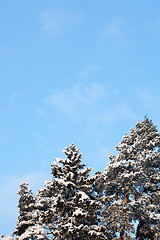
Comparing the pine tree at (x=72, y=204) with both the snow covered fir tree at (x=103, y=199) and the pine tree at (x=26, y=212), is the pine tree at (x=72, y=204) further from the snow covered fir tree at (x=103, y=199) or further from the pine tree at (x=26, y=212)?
the pine tree at (x=26, y=212)

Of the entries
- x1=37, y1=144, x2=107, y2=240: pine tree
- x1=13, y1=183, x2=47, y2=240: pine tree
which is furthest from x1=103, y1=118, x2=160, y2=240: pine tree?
x1=13, y1=183, x2=47, y2=240: pine tree

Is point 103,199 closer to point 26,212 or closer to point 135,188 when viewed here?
point 135,188

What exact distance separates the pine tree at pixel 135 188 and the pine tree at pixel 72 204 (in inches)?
147

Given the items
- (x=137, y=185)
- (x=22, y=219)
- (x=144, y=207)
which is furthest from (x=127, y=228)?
(x=22, y=219)

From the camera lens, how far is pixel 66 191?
1900cm

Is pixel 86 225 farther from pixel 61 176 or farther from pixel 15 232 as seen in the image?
pixel 15 232

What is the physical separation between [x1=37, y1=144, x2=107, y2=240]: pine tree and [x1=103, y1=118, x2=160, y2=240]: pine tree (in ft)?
12.3

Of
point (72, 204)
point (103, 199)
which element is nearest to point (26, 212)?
point (103, 199)

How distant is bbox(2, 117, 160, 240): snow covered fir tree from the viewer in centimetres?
1831

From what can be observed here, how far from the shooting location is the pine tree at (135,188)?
23.0m

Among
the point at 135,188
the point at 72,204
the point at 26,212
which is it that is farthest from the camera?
the point at 26,212

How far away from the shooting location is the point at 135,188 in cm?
2445

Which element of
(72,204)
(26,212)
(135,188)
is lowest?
(72,204)

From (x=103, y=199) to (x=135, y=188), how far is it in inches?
119
